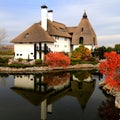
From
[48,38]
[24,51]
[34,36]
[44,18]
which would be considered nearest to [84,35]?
[44,18]

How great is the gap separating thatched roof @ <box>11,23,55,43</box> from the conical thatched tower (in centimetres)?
958

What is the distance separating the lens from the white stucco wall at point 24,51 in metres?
47.2

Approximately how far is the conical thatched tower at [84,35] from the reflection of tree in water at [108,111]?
3636 centimetres

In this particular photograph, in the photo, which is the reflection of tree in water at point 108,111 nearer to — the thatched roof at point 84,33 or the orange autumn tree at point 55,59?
the orange autumn tree at point 55,59

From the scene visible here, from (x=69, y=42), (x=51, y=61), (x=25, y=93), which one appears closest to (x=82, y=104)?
(x=25, y=93)

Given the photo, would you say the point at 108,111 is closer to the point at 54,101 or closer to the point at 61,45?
the point at 54,101

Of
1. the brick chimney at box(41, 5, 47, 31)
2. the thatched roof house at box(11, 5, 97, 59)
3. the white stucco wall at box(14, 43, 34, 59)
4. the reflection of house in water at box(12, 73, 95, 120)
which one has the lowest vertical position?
the reflection of house in water at box(12, 73, 95, 120)

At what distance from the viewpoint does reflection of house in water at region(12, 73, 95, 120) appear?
19.7m

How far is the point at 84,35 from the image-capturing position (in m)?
55.2

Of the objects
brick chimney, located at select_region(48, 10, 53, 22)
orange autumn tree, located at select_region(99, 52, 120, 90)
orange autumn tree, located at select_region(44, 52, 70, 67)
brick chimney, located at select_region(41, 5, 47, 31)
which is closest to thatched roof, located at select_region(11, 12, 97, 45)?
brick chimney, located at select_region(41, 5, 47, 31)

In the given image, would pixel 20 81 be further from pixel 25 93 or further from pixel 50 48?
pixel 50 48

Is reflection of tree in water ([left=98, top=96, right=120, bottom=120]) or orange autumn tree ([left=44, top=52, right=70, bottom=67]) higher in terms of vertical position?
orange autumn tree ([left=44, top=52, right=70, bottom=67])

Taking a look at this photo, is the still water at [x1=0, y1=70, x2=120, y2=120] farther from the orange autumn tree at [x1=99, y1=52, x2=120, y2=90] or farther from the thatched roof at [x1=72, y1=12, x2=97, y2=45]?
the thatched roof at [x1=72, y1=12, x2=97, y2=45]

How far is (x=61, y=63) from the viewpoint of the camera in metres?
40.6
